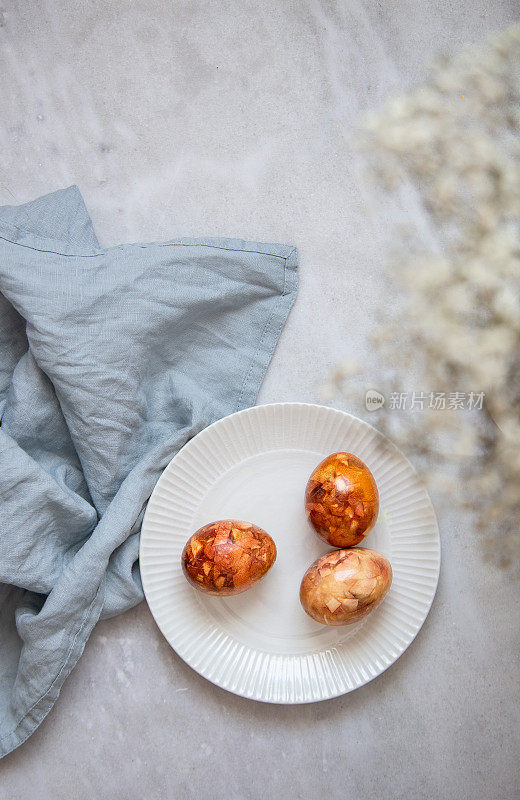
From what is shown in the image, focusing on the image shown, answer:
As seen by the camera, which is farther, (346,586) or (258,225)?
(258,225)

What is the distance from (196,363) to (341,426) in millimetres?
152

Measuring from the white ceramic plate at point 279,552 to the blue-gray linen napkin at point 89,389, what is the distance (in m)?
0.03

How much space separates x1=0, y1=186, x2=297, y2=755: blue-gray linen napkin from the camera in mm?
591

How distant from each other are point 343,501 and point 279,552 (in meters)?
0.10

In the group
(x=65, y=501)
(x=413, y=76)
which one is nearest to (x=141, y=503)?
(x=65, y=501)

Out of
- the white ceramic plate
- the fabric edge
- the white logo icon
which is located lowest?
the white ceramic plate

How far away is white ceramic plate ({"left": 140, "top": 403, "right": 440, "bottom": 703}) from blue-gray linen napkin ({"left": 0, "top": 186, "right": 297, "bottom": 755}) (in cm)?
3

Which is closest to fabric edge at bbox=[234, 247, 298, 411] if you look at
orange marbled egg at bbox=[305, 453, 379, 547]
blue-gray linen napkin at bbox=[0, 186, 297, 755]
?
blue-gray linen napkin at bbox=[0, 186, 297, 755]

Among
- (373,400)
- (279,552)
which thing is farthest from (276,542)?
(373,400)

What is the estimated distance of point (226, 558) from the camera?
1.82ft

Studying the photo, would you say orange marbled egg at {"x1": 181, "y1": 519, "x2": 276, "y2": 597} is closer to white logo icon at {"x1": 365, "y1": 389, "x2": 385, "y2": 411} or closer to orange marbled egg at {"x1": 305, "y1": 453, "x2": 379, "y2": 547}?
orange marbled egg at {"x1": 305, "y1": 453, "x2": 379, "y2": 547}

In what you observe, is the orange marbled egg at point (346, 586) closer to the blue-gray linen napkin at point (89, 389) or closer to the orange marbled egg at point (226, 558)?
the orange marbled egg at point (226, 558)

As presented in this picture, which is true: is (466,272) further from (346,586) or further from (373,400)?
(346,586)

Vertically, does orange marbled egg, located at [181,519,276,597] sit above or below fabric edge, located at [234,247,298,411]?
below
